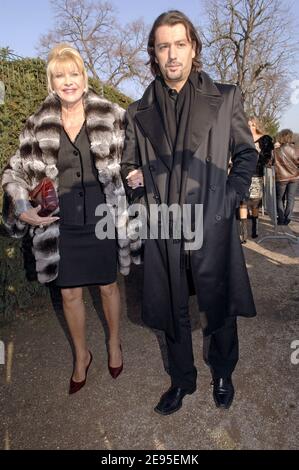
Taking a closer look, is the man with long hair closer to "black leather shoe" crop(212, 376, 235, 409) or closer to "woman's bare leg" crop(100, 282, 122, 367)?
"black leather shoe" crop(212, 376, 235, 409)

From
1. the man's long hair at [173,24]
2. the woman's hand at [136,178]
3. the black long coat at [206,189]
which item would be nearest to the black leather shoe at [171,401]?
the black long coat at [206,189]

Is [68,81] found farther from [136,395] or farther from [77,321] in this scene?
[136,395]

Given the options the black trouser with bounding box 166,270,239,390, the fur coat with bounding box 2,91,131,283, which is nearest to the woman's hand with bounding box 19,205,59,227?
the fur coat with bounding box 2,91,131,283

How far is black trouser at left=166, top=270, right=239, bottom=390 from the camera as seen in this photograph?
2.48 meters

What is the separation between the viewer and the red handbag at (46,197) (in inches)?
94.3

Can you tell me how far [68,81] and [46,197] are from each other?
0.76 m

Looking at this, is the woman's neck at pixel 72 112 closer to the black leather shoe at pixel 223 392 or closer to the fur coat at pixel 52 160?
the fur coat at pixel 52 160

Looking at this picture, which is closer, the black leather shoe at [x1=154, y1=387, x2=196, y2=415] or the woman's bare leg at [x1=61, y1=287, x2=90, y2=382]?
the black leather shoe at [x1=154, y1=387, x2=196, y2=415]

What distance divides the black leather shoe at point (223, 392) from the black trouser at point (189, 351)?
0.16 ft

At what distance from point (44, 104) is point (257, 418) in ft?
8.59

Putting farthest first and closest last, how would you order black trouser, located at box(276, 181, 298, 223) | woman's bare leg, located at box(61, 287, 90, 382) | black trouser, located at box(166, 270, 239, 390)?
black trouser, located at box(276, 181, 298, 223) → woman's bare leg, located at box(61, 287, 90, 382) → black trouser, located at box(166, 270, 239, 390)

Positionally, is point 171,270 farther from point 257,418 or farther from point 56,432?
point 56,432

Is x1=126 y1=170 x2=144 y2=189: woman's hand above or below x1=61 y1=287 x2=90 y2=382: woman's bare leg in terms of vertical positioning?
above

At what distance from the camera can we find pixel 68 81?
7.75 feet
